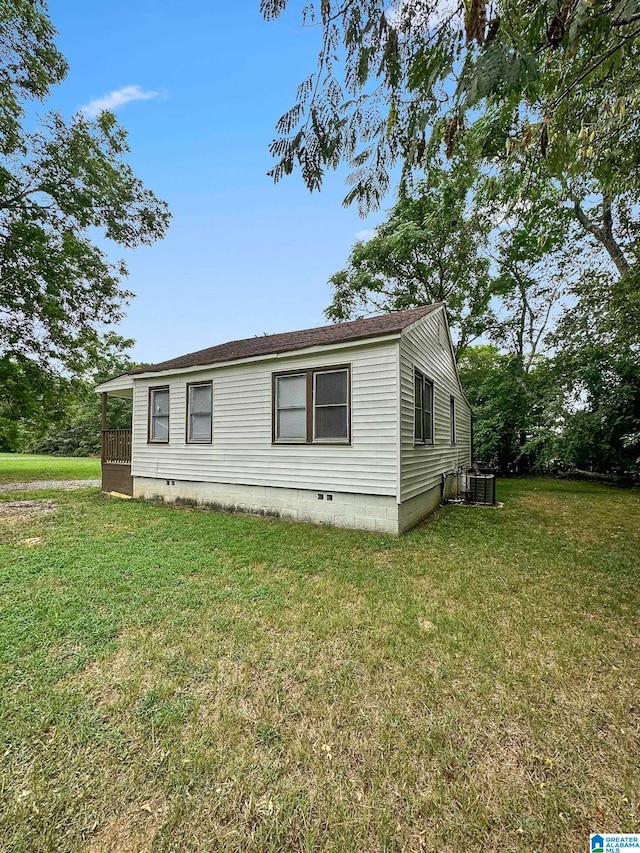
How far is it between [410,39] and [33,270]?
1334 cm

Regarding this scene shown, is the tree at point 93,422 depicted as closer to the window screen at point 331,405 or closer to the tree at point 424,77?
the window screen at point 331,405

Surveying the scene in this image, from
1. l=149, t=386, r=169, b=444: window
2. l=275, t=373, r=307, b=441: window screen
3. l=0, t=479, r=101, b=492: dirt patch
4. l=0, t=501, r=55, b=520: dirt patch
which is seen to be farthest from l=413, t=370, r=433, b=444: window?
l=0, t=479, r=101, b=492: dirt patch

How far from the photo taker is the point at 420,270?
60.1 ft

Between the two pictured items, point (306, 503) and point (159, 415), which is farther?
point (159, 415)

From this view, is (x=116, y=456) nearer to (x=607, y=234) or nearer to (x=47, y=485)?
(x=47, y=485)

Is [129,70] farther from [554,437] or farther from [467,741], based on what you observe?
[554,437]

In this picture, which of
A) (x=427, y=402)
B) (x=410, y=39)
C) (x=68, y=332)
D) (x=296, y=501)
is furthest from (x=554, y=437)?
(x=68, y=332)

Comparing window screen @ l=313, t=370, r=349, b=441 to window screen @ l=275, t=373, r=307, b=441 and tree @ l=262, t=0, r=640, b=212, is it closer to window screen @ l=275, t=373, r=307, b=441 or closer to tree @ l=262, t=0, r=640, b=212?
window screen @ l=275, t=373, r=307, b=441

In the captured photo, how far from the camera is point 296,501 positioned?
286 inches

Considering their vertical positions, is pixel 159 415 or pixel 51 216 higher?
pixel 51 216

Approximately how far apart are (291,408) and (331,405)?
37.8 inches

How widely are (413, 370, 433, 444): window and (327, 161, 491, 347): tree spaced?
11.7 meters

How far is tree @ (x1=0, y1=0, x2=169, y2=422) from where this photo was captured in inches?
404

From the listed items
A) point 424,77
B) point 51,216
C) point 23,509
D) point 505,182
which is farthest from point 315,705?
point 51,216
